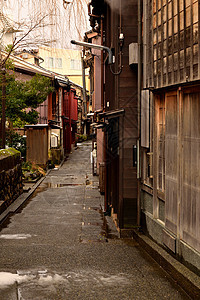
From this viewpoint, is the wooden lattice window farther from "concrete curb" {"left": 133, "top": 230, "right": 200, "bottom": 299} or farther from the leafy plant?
the leafy plant

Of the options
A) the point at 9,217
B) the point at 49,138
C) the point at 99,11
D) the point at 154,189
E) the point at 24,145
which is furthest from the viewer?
the point at 49,138

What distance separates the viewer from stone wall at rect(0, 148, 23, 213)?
15352mm

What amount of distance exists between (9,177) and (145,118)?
8.62 m

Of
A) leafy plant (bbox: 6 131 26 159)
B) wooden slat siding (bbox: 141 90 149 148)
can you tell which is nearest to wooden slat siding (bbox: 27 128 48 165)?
leafy plant (bbox: 6 131 26 159)

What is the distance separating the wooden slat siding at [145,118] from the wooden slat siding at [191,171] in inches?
95.0

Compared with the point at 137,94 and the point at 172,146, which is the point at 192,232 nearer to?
the point at 172,146

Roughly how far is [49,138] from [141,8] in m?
23.8

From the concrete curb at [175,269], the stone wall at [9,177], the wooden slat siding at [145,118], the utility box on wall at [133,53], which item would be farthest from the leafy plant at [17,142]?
the concrete curb at [175,269]

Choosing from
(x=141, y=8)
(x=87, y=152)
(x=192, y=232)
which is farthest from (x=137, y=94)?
(x=87, y=152)

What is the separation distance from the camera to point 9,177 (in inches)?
661

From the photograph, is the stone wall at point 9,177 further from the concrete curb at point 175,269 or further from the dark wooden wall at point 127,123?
the concrete curb at point 175,269

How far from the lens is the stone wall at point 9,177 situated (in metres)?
15.4

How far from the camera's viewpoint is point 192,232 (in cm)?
712

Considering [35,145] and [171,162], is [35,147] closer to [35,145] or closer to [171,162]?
[35,145]
